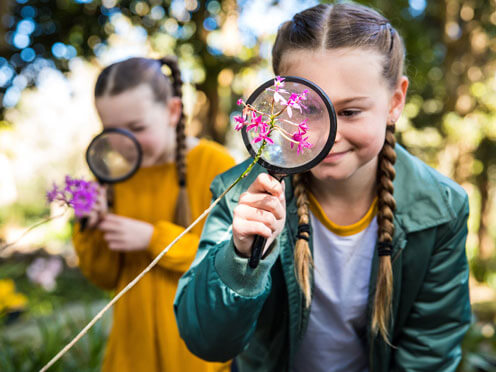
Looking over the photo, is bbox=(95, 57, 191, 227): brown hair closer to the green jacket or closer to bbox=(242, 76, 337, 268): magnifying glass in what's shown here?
the green jacket

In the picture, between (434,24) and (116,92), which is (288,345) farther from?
(434,24)

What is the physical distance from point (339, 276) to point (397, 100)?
2.36 ft

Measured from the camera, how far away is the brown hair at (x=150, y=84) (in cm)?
226

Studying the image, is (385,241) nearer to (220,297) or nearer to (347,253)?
(347,253)

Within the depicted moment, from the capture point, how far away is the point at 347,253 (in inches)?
68.3

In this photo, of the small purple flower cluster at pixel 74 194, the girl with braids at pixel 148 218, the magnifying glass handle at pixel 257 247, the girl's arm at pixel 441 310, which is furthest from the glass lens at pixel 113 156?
the girl's arm at pixel 441 310

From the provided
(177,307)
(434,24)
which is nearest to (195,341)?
(177,307)

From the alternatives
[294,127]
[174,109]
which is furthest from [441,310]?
[174,109]

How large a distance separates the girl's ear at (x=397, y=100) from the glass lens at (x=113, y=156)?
1149mm

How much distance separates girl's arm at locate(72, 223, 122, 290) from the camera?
7.63 feet

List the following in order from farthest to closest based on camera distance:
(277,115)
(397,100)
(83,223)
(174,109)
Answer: (174,109), (83,223), (397,100), (277,115)

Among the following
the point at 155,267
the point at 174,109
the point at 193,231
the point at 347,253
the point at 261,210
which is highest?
the point at 174,109

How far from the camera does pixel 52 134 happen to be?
23.6 m

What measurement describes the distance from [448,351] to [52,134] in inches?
978
